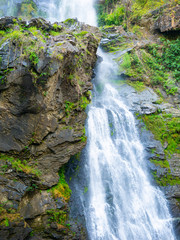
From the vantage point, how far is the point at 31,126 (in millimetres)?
6926

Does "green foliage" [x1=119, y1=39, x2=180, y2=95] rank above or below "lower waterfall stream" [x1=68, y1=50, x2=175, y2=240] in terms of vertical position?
above

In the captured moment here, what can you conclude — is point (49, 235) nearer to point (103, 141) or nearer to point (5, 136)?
point (5, 136)

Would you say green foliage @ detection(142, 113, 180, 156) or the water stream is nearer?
the water stream

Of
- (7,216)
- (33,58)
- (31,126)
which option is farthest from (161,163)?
(33,58)

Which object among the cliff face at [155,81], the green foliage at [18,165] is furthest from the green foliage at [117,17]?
the green foliage at [18,165]

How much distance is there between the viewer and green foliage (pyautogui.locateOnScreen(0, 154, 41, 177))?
20.4ft

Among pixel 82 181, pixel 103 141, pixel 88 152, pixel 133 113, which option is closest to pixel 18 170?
pixel 82 181

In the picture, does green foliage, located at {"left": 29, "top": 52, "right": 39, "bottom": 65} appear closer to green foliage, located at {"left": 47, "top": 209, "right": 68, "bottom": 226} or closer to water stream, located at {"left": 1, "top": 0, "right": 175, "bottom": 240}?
green foliage, located at {"left": 47, "top": 209, "right": 68, "bottom": 226}

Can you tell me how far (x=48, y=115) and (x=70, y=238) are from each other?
4965mm

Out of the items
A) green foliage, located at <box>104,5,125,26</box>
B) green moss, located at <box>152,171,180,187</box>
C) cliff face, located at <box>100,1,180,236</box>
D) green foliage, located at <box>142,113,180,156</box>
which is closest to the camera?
green moss, located at <box>152,171,180,187</box>

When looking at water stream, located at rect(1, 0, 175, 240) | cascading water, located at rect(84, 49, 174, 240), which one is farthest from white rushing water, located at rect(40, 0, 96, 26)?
cascading water, located at rect(84, 49, 174, 240)

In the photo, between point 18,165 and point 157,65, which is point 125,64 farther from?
point 18,165

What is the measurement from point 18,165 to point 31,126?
1.52 m

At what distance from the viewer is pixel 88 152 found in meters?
10.4
